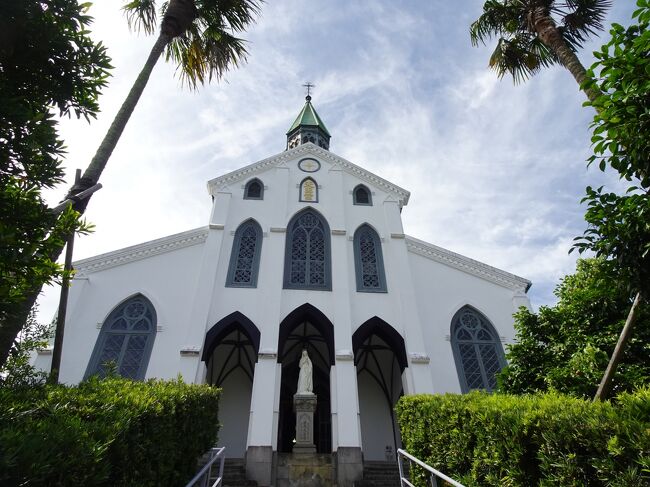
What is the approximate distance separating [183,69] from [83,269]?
7987 mm

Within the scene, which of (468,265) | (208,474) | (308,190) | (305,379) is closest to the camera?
(208,474)

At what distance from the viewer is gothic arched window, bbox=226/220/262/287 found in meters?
14.1

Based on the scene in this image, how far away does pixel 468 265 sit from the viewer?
50.3 ft

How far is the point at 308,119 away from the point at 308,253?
13.5m

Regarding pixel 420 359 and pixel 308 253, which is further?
pixel 308 253

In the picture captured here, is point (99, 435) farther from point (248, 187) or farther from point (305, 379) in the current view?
point (248, 187)

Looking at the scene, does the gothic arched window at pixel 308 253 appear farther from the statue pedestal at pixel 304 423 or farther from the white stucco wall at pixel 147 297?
the statue pedestal at pixel 304 423

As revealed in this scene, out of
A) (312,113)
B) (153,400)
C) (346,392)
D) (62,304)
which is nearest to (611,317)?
(346,392)

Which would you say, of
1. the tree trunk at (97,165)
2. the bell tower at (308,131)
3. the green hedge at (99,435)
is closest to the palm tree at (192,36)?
the tree trunk at (97,165)

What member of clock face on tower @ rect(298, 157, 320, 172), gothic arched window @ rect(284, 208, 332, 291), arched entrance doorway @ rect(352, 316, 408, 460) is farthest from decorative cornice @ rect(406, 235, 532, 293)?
clock face on tower @ rect(298, 157, 320, 172)

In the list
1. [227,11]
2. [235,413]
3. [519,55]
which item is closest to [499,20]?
[519,55]

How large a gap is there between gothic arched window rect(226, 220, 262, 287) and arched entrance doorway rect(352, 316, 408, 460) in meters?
4.37

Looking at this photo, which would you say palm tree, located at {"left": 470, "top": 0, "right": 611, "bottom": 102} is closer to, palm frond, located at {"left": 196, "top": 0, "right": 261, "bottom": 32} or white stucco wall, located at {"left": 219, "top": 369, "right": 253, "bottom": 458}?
palm frond, located at {"left": 196, "top": 0, "right": 261, "bottom": 32}

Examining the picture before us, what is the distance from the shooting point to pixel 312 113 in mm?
26438
